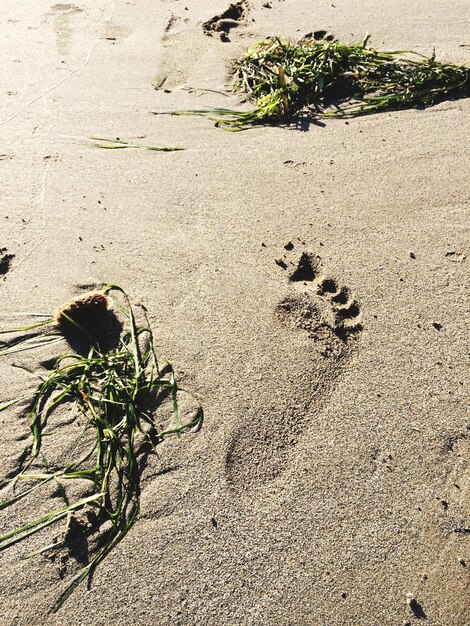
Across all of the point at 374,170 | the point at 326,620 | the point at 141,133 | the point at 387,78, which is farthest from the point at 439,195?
the point at 326,620

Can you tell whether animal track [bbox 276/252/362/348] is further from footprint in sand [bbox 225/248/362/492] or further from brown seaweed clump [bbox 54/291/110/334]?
brown seaweed clump [bbox 54/291/110/334]

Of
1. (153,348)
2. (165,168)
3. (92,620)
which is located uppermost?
(165,168)

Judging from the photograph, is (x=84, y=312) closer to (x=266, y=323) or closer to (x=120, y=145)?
(x=266, y=323)

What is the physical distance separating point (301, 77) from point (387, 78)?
507 millimetres

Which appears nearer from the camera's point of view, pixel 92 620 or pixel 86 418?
pixel 92 620

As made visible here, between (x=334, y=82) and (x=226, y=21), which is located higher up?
(x=226, y=21)

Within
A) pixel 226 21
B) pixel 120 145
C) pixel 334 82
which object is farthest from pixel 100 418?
pixel 226 21

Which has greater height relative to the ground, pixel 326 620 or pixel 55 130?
pixel 55 130

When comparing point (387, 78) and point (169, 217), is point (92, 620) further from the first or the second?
point (387, 78)

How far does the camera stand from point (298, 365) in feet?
6.17

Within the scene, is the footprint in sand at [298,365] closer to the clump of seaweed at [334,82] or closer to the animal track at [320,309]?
the animal track at [320,309]

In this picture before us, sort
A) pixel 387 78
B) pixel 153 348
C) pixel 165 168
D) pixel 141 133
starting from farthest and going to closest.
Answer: pixel 387 78 < pixel 141 133 < pixel 165 168 < pixel 153 348

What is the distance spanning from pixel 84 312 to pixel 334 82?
2114 millimetres

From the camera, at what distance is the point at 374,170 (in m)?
2.60
